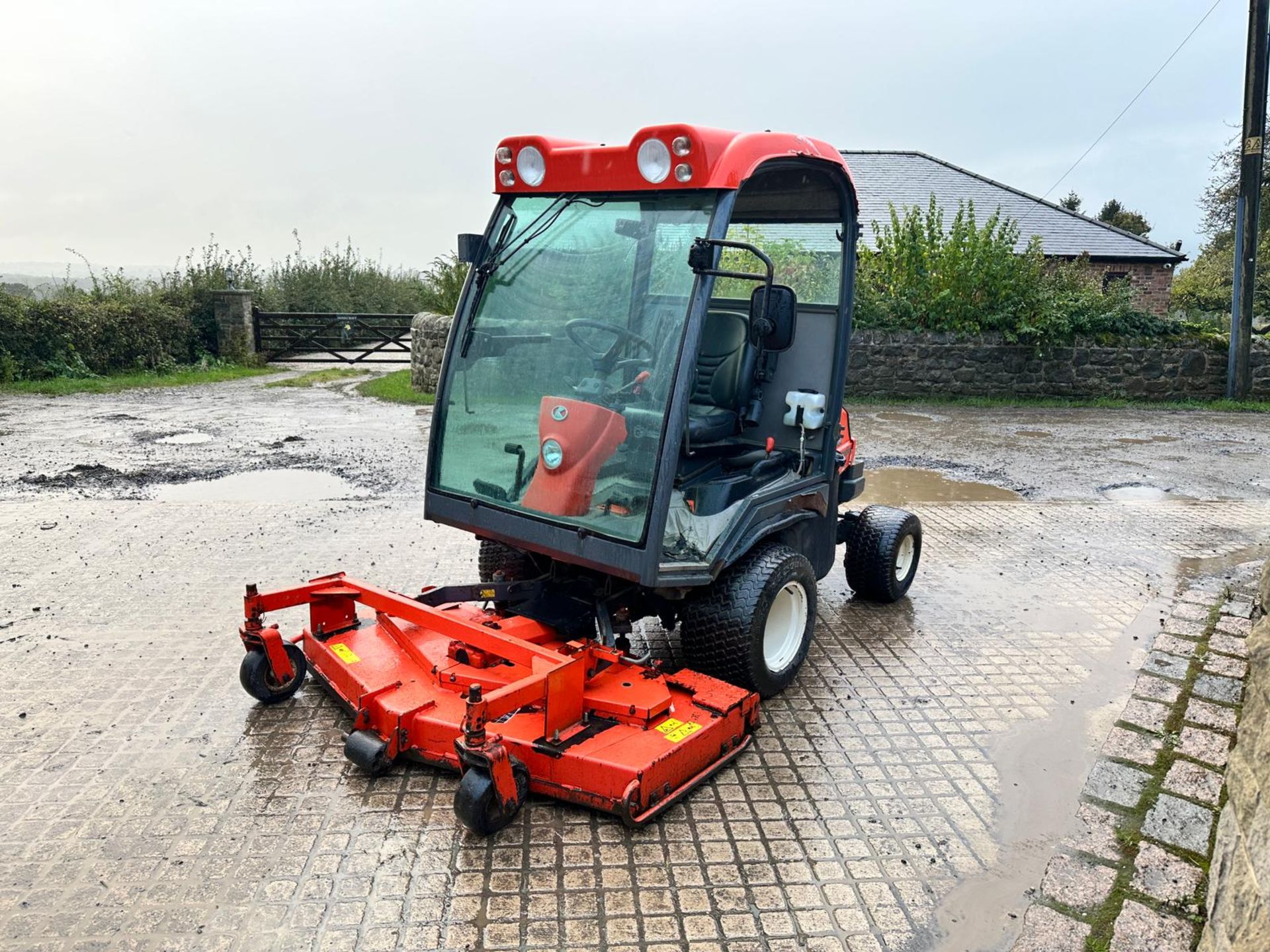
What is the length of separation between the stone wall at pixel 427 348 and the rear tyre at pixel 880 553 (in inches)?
423

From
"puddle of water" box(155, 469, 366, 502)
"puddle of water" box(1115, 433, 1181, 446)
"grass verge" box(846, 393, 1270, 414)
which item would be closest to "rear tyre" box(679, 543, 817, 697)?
"puddle of water" box(155, 469, 366, 502)

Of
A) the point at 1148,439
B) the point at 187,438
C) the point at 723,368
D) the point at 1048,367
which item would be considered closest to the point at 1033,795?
the point at 723,368

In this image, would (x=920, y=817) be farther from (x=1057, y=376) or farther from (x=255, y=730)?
(x=1057, y=376)

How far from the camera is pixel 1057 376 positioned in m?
15.5

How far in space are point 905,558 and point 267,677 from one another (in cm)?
382

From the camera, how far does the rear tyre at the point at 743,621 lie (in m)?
4.09

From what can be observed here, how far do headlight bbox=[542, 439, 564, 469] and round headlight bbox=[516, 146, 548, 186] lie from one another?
119cm

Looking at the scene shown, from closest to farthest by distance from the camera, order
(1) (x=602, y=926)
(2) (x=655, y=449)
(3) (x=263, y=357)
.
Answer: (1) (x=602, y=926) → (2) (x=655, y=449) → (3) (x=263, y=357)

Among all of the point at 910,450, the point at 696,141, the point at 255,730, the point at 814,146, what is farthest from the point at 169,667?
the point at 910,450

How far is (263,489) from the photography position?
28.3 feet

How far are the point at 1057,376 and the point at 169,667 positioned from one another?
47.6ft

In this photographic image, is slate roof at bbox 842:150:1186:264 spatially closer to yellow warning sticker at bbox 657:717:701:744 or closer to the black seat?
the black seat

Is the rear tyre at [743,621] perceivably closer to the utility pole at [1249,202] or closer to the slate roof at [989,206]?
the utility pole at [1249,202]

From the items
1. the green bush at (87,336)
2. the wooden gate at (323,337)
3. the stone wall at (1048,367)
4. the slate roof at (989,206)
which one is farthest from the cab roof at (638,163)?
the slate roof at (989,206)
